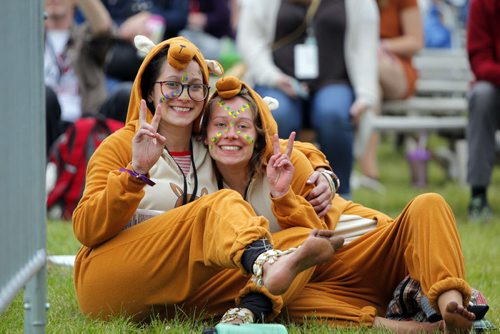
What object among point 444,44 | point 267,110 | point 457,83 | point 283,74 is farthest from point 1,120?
point 444,44

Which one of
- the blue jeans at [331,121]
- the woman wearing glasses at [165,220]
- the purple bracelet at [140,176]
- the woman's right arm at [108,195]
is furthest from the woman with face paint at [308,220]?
the blue jeans at [331,121]

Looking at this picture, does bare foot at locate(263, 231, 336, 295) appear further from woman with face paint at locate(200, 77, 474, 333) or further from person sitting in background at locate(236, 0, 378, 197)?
person sitting in background at locate(236, 0, 378, 197)

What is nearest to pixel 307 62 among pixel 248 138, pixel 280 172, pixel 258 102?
pixel 258 102

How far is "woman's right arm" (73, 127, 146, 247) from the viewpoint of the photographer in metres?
3.76

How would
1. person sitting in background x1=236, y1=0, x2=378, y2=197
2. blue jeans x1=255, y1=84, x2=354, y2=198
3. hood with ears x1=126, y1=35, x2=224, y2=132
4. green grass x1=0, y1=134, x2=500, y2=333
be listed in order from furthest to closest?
1. person sitting in background x1=236, y1=0, x2=378, y2=197
2. blue jeans x1=255, y1=84, x2=354, y2=198
3. hood with ears x1=126, y1=35, x2=224, y2=132
4. green grass x1=0, y1=134, x2=500, y2=333

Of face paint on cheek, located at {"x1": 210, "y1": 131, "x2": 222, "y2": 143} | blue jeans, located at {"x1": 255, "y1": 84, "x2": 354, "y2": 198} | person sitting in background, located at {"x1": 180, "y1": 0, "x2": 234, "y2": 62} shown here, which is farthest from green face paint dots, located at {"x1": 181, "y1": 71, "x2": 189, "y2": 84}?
person sitting in background, located at {"x1": 180, "y1": 0, "x2": 234, "y2": 62}

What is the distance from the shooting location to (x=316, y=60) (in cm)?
744

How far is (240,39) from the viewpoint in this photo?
25.6 ft

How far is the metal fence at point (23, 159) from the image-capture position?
2.86 m

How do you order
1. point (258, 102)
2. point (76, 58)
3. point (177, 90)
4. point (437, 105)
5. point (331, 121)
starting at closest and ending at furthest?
1. point (177, 90)
2. point (258, 102)
3. point (331, 121)
4. point (76, 58)
5. point (437, 105)

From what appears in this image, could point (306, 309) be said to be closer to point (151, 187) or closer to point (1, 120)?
point (151, 187)

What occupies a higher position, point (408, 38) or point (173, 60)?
point (173, 60)

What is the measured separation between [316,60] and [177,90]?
11.1 feet

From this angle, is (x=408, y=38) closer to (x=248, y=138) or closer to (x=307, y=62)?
(x=307, y=62)
